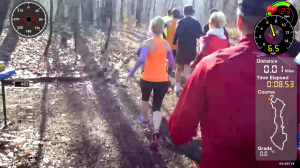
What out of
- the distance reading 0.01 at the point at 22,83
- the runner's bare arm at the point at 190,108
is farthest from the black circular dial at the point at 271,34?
the distance reading 0.01 at the point at 22,83

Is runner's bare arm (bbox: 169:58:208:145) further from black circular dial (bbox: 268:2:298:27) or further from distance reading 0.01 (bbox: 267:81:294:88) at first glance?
black circular dial (bbox: 268:2:298:27)

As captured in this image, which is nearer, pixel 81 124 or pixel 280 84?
pixel 280 84

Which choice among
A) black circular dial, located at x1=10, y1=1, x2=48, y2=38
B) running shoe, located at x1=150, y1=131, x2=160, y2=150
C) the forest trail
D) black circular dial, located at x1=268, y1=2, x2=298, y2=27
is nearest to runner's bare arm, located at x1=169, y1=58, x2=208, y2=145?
black circular dial, located at x1=268, y1=2, x2=298, y2=27

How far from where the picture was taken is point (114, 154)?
184 inches

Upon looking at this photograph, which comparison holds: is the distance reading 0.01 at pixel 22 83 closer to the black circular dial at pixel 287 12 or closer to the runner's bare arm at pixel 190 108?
the runner's bare arm at pixel 190 108

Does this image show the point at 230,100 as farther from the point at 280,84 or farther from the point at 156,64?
the point at 156,64

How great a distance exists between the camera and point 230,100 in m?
1.67

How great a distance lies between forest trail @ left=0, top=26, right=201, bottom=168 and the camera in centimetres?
451

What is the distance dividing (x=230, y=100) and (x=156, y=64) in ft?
10.3

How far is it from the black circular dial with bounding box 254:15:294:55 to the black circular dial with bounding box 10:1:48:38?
→ 5.91 metres

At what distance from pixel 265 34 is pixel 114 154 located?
352 cm

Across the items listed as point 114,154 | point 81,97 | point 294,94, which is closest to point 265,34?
point 294,94

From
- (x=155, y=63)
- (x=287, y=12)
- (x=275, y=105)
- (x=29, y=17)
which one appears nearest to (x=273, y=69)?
(x=275, y=105)

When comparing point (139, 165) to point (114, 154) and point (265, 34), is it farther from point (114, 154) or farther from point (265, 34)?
Result: point (265, 34)
